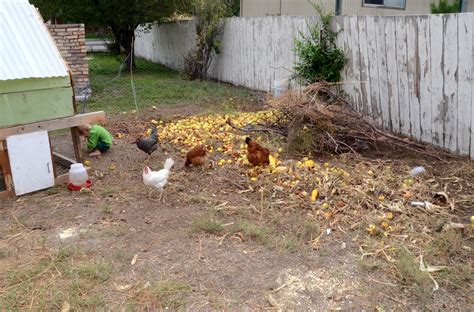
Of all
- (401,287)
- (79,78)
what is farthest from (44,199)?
(79,78)

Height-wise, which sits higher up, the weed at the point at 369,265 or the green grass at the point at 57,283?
the green grass at the point at 57,283

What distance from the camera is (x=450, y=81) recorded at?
18.8ft

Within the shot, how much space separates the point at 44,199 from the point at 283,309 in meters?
3.14

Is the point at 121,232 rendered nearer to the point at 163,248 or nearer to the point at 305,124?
the point at 163,248

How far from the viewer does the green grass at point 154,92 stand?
10.4 metres

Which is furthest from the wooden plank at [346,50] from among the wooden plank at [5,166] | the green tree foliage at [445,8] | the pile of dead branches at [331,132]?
the wooden plank at [5,166]

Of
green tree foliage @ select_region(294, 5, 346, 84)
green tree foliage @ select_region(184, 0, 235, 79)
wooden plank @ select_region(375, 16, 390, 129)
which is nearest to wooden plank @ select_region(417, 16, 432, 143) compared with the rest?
wooden plank @ select_region(375, 16, 390, 129)

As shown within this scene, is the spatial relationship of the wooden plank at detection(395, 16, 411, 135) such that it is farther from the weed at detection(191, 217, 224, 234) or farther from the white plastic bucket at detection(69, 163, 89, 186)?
the white plastic bucket at detection(69, 163, 89, 186)

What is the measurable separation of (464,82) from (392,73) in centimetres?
125

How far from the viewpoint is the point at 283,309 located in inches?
121

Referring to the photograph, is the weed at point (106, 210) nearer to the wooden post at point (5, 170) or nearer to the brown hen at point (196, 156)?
the wooden post at point (5, 170)

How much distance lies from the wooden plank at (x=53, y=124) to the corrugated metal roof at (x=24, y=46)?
0.52 meters

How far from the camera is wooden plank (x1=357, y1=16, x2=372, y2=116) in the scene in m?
7.20

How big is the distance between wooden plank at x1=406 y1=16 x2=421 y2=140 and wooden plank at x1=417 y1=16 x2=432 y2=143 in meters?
0.06
